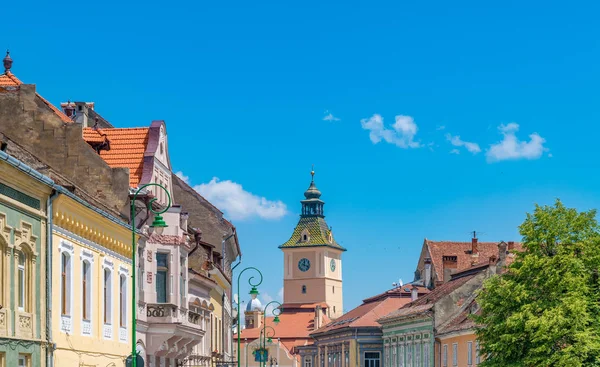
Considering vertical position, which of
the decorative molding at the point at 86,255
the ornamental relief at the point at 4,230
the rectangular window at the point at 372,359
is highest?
the ornamental relief at the point at 4,230

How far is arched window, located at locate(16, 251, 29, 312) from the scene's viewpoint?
26.0 m

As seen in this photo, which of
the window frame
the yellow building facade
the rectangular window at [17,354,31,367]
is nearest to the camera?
the rectangular window at [17,354,31,367]

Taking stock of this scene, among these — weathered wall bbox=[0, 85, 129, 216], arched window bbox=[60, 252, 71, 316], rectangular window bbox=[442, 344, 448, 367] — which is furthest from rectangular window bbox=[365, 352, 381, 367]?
arched window bbox=[60, 252, 71, 316]

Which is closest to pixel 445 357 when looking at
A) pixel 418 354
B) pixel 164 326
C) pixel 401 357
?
pixel 418 354

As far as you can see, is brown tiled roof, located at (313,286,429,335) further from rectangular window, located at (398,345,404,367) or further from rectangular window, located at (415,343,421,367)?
rectangular window, located at (415,343,421,367)

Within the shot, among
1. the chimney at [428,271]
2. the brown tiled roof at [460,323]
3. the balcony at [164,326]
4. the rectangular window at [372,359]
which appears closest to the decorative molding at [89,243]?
the balcony at [164,326]

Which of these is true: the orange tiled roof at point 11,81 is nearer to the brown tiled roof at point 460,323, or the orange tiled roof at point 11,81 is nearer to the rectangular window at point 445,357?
the brown tiled roof at point 460,323

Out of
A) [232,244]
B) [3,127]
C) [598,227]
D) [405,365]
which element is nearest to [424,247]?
[405,365]

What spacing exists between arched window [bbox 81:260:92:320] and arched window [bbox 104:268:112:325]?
5.96 ft

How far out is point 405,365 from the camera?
330ft

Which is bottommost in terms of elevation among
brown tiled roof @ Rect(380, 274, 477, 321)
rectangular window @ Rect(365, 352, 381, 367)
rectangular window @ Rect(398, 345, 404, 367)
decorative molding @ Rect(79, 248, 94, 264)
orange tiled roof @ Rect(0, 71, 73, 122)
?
rectangular window @ Rect(365, 352, 381, 367)

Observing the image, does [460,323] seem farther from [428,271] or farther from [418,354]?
[428,271]

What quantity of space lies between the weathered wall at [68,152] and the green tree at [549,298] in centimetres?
2194

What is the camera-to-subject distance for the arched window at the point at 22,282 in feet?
85.3
